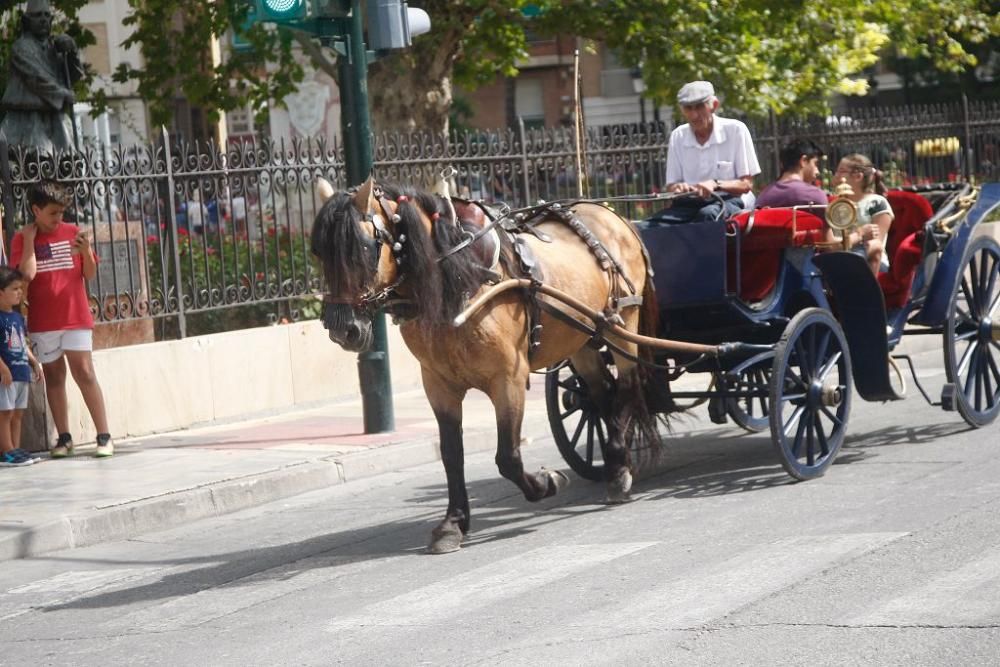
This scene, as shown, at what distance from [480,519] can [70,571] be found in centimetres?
211

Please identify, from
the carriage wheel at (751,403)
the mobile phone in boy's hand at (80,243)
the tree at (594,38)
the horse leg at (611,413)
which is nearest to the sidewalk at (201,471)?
the mobile phone in boy's hand at (80,243)

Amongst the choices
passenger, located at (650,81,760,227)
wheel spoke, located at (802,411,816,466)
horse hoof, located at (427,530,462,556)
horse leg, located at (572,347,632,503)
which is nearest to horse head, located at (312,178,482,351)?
horse hoof, located at (427,530,462,556)

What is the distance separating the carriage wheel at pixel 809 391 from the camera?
8.19 m

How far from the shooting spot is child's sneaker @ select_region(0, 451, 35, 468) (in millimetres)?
10438

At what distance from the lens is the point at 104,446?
1056 centimetres

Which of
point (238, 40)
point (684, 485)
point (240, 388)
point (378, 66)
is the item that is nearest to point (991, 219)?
point (378, 66)

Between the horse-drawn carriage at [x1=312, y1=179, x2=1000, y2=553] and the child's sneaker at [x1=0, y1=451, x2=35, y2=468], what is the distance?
3824mm

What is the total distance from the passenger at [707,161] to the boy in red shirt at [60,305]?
4120mm

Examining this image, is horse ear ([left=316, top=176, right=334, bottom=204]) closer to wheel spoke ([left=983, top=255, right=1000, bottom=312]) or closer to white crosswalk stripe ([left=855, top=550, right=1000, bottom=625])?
white crosswalk stripe ([left=855, top=550, right=1000, bottom=625])

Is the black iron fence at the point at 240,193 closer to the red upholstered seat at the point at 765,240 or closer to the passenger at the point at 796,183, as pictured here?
the passenger at the point at 796,183

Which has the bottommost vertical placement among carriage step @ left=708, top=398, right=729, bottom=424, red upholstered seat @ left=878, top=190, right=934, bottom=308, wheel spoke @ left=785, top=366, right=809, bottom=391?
carriage step @ left=708, top=398, right=729, bottom=424

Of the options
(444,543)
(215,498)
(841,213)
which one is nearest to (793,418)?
(841,213)

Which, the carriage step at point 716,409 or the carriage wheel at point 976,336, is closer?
the carriage step at point 716,409

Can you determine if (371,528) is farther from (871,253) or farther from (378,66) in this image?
(378,66)
